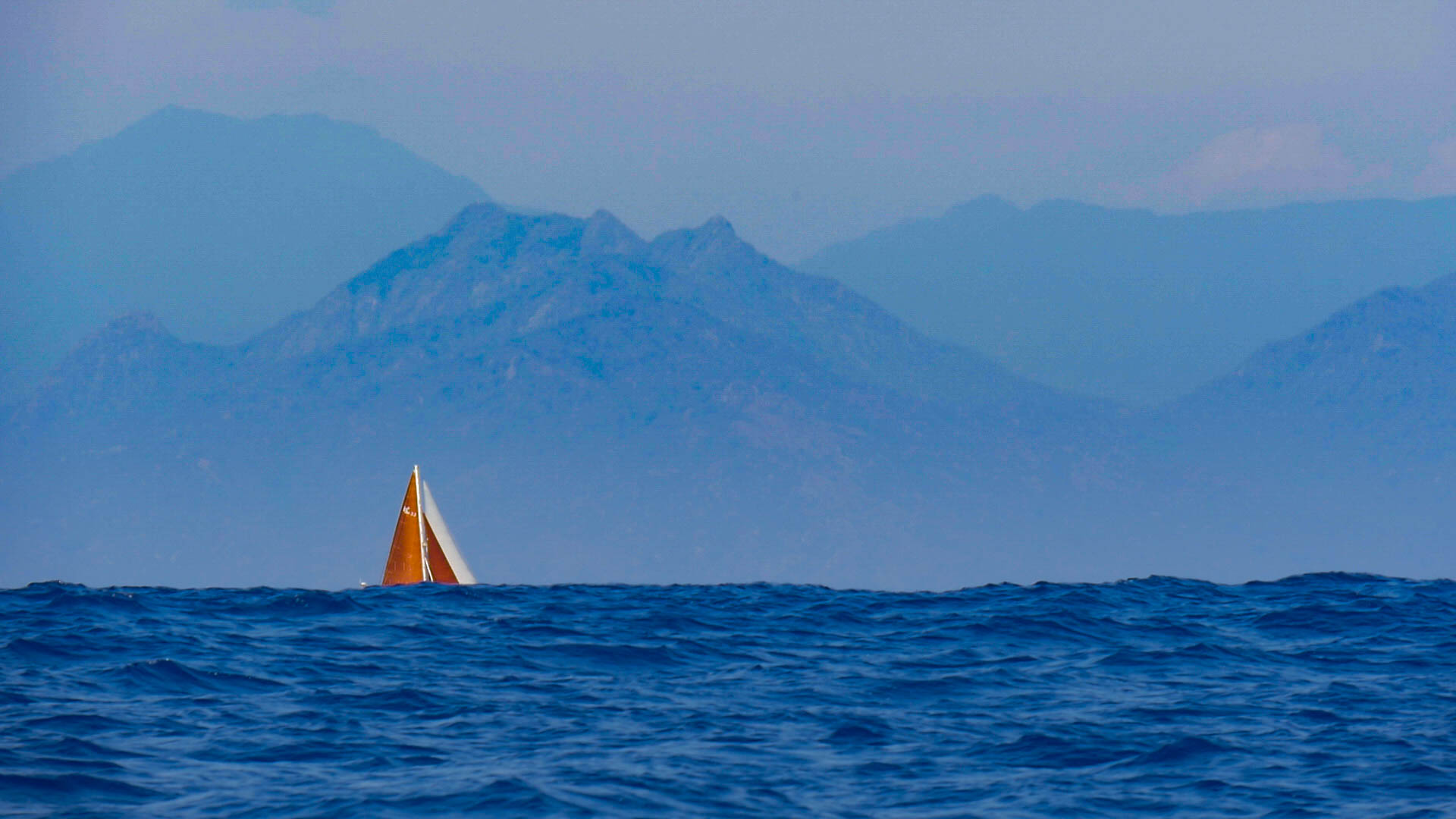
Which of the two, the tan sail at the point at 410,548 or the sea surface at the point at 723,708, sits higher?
the tan sail at the point at 410,548

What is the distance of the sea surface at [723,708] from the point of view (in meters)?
15.4

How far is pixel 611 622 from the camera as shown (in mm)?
25859

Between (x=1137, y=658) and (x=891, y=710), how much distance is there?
5.25 metres

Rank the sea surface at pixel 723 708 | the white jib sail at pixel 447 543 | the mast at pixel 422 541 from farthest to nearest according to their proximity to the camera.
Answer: the white jib sail at pixel 447 543 < the mast at pixel 422 541 < the sea surface at pixel 723 708

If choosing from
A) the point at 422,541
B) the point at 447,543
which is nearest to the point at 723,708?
the point at 422,541

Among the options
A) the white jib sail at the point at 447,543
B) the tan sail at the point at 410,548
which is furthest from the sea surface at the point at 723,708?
the white jib sail at the point at 447,543

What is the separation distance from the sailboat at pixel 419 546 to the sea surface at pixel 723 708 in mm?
21390

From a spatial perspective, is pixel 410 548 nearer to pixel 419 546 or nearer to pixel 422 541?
pixel 419 546

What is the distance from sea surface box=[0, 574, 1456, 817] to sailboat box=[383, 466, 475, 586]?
21.4m

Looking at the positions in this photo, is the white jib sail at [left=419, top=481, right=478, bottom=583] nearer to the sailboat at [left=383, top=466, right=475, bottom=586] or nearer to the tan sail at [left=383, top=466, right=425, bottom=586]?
the sailboat at [left=383, top=466, right=475, bottom=586]

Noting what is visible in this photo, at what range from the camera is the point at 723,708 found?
62.5ft

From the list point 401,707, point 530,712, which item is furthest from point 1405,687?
point 401,707

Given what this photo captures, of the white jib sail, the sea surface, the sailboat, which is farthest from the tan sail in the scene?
the sea surface

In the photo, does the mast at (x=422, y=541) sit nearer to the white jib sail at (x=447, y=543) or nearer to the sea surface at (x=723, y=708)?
the white jib sail at (x=447, y=543)
